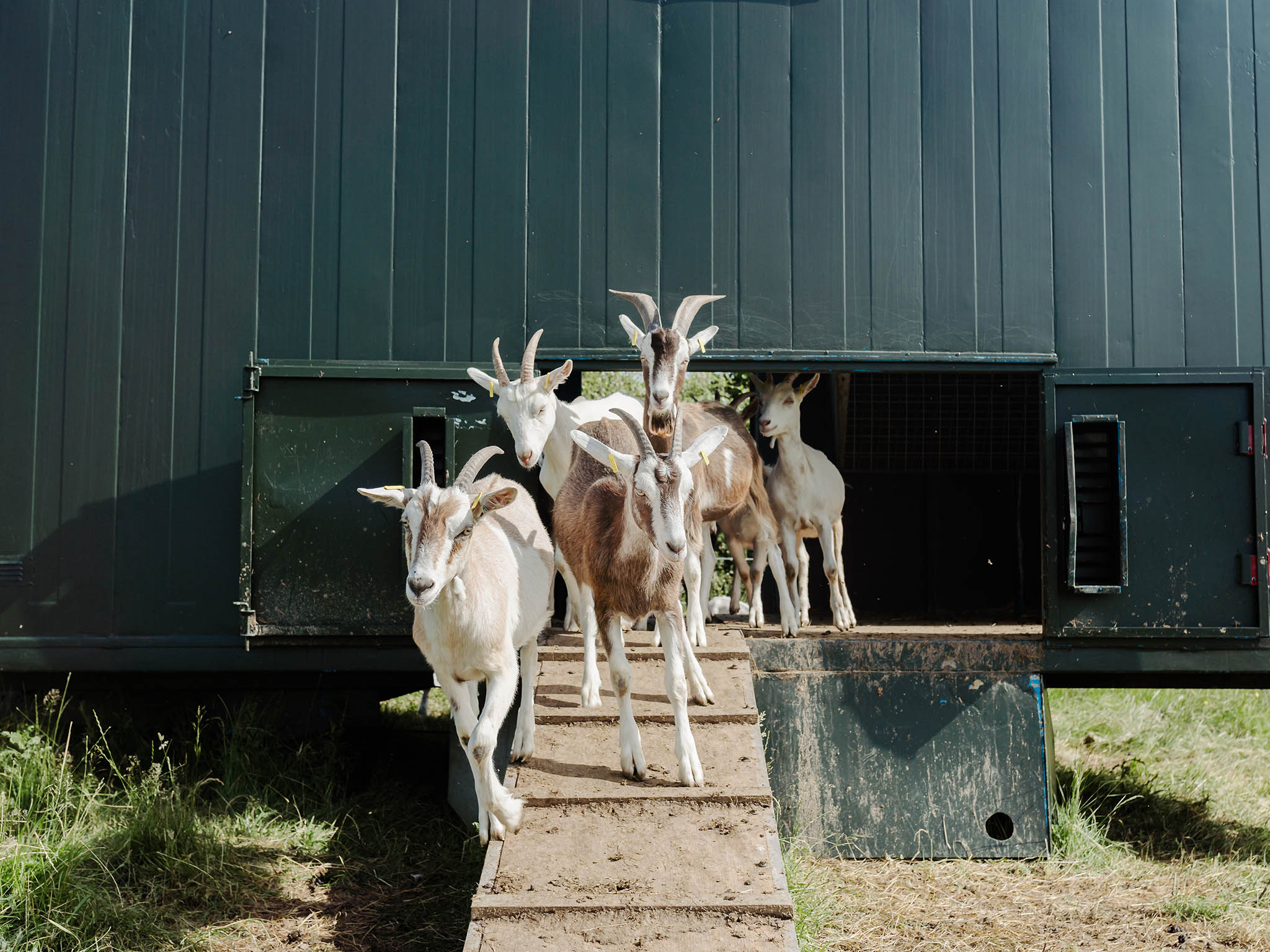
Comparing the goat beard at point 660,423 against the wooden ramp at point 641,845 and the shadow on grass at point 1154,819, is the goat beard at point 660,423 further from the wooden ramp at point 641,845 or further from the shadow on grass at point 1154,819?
the shadow on grass at point 1154,819

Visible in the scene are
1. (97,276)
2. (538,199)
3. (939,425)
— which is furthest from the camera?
(939,425)

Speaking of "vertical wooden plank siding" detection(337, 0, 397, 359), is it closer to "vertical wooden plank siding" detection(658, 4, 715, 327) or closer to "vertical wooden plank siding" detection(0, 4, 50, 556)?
"vertical wooden plank siding" detection(658, 4, 715, 327)

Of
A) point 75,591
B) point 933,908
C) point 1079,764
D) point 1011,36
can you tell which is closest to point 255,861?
point 75,591

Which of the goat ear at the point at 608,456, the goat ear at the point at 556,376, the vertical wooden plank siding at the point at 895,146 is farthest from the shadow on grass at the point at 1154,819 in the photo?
the goat ear at the point at 556,376

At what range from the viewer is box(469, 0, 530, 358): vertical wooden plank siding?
656 cm

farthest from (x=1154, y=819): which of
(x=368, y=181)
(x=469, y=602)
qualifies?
(x=368, y=181)

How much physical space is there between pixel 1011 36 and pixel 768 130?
166 centimetres

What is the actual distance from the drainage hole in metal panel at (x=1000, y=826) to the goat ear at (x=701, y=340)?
331cm

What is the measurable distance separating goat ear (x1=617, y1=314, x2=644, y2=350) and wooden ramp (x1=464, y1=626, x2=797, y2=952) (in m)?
1.96

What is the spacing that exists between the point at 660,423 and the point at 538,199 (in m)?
1.93

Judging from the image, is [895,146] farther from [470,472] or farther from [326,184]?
[470,472]

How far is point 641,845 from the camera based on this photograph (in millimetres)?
4312

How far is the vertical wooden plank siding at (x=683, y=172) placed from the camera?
6.57 m

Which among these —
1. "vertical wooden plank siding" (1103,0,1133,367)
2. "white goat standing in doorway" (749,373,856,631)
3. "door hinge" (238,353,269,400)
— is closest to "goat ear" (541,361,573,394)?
"door hinge" (238,353,269,400)
